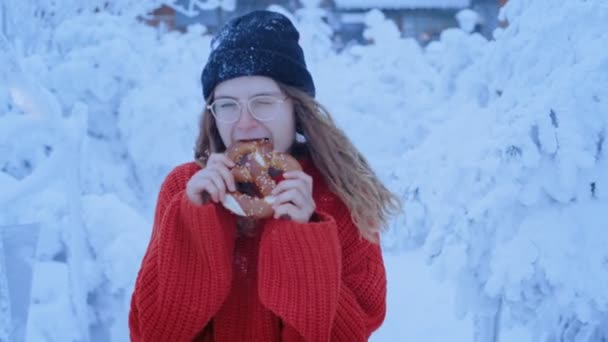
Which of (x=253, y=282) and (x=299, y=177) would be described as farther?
(x=253, y=282)

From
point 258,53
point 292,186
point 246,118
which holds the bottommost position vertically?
point 292,186

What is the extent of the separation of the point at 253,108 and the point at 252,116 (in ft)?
0.08

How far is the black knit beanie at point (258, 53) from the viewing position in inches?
57.5

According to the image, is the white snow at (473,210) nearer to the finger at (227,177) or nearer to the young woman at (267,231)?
the young woman at (267,231)

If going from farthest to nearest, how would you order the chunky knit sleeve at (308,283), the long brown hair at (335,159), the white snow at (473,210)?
the white snow at (473,210)
the long brown hair at (335,159)
the chunky knit sleeve at (308,283)

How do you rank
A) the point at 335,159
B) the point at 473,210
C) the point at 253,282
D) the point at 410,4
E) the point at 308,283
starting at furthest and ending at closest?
the point at 410,4 < the point at 473,210 < the point at 335,159 < the point at 253,282 < the point at 308,283

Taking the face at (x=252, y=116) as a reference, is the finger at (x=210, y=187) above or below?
below

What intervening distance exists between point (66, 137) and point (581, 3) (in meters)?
2.53

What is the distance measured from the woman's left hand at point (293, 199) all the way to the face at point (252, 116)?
0.21 m

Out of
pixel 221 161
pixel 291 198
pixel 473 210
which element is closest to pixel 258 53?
pixel 221 161

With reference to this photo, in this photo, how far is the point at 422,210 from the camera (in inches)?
116

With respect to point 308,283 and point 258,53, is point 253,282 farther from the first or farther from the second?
point 258,53

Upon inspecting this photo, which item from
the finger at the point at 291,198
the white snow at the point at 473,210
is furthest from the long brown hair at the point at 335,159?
the white snow at the point at 473,210

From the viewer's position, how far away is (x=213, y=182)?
4.46 feet
